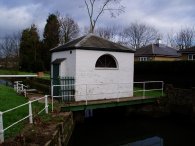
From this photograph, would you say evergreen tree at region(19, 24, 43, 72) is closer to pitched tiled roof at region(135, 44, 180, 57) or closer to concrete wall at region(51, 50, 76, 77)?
pitched tiled roof at region(135, 44, 180, 57)

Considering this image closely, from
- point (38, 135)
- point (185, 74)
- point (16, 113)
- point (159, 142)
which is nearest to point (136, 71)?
point (185, 74)

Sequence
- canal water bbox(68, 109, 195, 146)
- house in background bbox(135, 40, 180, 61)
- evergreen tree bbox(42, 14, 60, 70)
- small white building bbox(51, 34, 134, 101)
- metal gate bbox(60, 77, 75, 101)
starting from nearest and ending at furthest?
canal water bbox(68, 109, 195, 146), metal gate bbox(60, 77, 75, 101), small white building bbox(51, 34, 134, 101), house in background bbox(135, 40, 180, 61), evergreen tree bbox(42, 14, 60, 70)

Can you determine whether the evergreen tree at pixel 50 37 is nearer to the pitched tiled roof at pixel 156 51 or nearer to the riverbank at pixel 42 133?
the pitched tiled roof at pixel 156 51

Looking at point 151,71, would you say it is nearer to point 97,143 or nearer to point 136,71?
point 136,71

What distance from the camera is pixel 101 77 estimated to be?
17766 mm

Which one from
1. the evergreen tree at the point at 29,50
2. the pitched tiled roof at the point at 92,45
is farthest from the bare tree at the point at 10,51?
the pitched tiled roof at the point at 92,45

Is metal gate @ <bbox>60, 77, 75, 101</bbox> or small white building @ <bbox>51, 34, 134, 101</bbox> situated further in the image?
small white building @ <bbox>51, 34, 134, 101</bbox>

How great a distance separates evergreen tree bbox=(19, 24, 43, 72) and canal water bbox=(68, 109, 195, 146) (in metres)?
30.6

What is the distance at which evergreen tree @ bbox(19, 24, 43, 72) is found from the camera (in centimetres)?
4873

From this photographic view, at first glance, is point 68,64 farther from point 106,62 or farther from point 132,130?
point 132,130

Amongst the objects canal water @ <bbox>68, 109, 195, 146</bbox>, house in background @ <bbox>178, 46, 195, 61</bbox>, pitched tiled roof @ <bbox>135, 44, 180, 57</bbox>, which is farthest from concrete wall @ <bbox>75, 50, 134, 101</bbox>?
pitched tiled roof @ <bbox>135, 44, 180, 57</bbox>

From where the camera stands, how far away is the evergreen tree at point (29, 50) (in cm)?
4873

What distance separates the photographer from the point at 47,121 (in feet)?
36.2

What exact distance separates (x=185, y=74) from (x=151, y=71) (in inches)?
160
